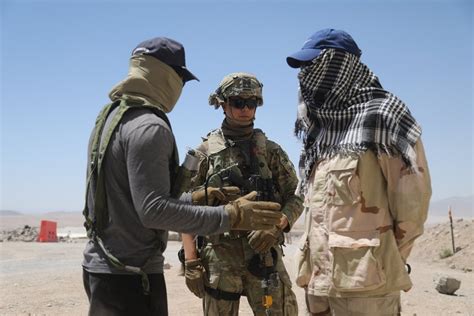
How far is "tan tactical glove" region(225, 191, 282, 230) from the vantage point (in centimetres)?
250

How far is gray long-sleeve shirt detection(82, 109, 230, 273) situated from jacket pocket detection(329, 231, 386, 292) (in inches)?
25.9

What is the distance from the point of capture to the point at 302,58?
3160 mm

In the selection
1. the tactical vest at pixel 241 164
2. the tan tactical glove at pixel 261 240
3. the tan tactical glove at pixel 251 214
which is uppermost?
the tactical vest at pixel 241 164

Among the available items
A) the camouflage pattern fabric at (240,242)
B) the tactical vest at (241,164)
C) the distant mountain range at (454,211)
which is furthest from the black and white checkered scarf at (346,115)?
the distant mountain range at (454,211)

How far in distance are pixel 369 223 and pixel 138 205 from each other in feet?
3.92

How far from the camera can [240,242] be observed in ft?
12.7

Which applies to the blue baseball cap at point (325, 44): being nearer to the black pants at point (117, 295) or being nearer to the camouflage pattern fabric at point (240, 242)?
the camouflage pattern fabric at point (240, 242)

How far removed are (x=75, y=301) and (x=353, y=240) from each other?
6014mm

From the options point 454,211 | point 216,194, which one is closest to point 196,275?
point 216,194

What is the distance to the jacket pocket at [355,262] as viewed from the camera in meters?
2.67

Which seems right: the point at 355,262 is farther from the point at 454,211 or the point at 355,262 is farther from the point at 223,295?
the point at 454,211

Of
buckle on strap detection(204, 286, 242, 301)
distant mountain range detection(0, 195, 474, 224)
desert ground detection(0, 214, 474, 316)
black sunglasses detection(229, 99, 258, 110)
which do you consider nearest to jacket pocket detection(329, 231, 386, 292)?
buckle on strap detection(204, 286, 242, 301)

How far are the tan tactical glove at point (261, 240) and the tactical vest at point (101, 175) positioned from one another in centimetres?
125

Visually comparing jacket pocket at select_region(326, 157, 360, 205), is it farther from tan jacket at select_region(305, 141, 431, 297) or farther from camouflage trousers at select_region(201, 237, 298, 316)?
camouflage trousers at select_region(201, 237, 298, 316)
